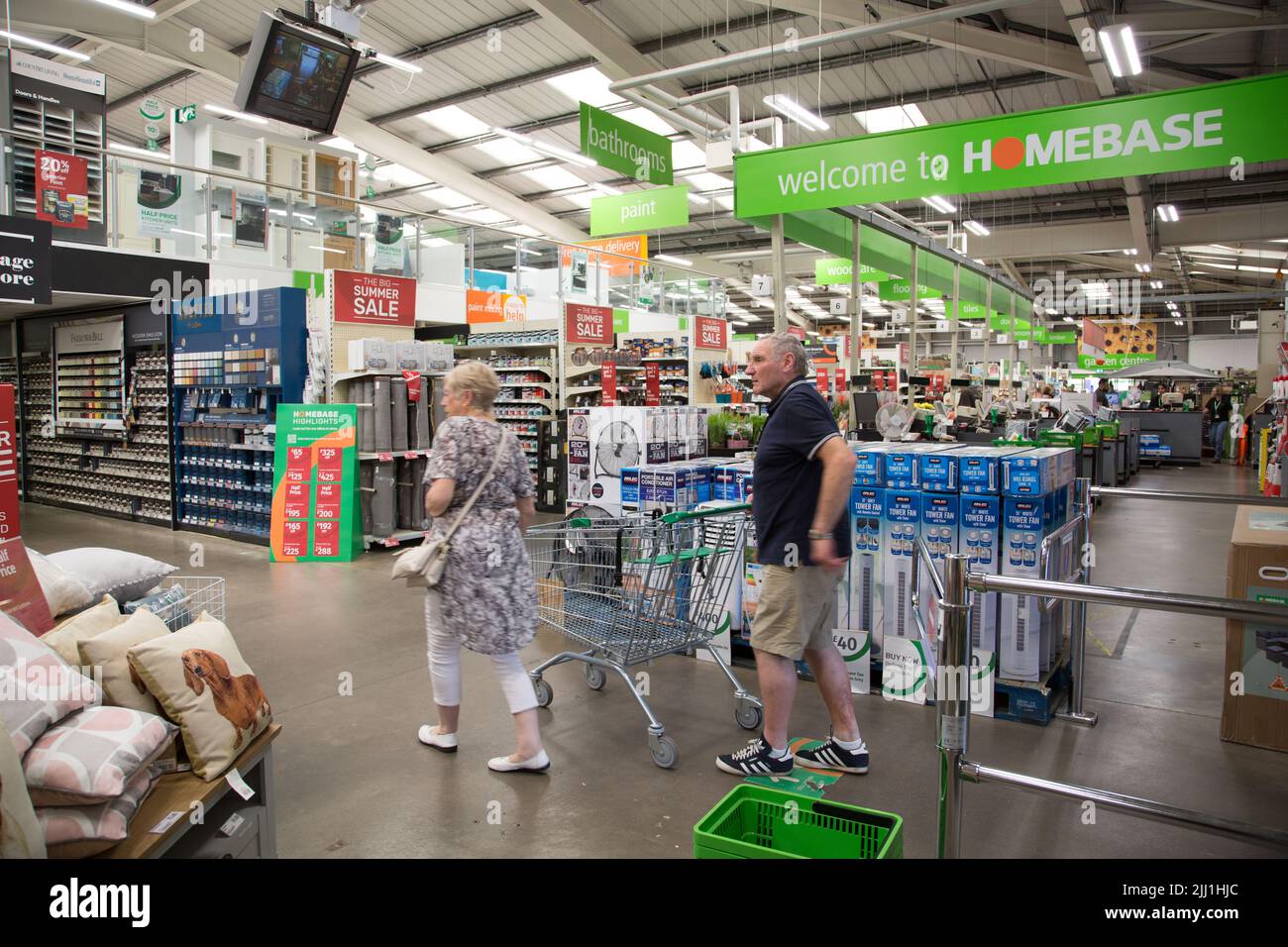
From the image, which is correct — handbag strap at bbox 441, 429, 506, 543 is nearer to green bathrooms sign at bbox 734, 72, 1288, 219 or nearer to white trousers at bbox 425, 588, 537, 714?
white trousers at bbox 425, 588, 537, 714

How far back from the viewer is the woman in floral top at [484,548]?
3.34m

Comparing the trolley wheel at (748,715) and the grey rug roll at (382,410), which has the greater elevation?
the grey rug roll at (382,410)

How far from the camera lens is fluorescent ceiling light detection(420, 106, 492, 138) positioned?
1641 cm

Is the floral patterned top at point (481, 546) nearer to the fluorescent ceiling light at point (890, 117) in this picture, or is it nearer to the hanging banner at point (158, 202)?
the hanging banner at point (158, 202)

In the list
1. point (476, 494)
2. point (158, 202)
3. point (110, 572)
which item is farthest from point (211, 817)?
point (158, 202)

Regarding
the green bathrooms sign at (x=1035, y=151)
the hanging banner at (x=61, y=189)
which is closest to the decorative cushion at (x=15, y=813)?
the green bathrooms sign at (x=1035, y=151)

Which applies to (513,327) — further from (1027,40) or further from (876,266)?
(1027,40)

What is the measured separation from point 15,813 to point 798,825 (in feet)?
5.47

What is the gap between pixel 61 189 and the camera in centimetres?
924

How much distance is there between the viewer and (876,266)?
1061 cm

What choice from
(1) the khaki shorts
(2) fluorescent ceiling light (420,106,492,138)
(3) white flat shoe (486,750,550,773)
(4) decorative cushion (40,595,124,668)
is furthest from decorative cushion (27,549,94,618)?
(2) fluorescent ceiling light (420,106,492,138)

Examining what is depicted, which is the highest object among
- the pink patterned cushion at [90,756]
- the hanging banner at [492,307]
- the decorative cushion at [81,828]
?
the hanging banner at [492,307]
